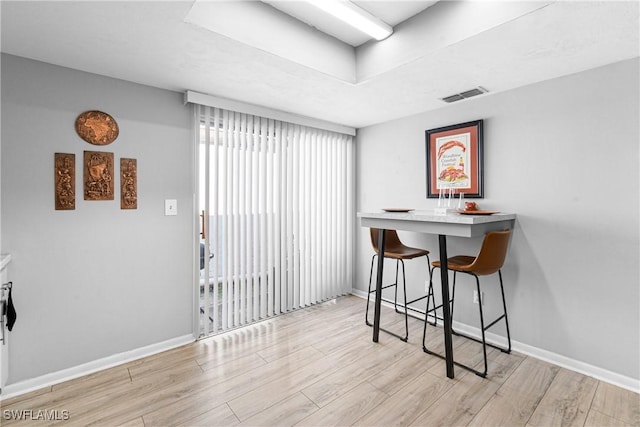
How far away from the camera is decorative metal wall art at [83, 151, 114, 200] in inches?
90.6

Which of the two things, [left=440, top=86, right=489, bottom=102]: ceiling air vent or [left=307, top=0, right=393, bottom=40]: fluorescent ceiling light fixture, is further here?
[left=440, top=86, right=489, bottom=102]: ceiling air vent

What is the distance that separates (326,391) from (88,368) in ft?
5.92

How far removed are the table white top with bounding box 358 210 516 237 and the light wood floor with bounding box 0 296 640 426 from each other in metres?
1.07

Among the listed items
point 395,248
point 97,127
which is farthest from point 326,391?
point 97,127

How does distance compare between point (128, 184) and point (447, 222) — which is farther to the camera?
point (128, 184)

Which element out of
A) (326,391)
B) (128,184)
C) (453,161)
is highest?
(453,161)

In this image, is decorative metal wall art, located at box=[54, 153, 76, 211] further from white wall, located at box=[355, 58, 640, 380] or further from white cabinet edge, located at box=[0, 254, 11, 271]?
white wall, located at box=[355, 58, 640, 380]

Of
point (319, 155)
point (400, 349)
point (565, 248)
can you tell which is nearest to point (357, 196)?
point (319, 155)

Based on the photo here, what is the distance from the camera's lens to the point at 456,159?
301 cm

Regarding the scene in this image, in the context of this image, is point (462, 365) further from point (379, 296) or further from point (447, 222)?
point (447, 222)

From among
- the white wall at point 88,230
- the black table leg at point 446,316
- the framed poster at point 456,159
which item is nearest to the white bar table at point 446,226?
the black table leg at point 446,316

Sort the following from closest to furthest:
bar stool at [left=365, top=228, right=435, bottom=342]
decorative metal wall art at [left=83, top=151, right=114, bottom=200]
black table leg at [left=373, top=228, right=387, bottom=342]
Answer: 1. decorative metal wall art at [left=83, top=151, right=114, bottom=200]
2. black table leg at [left=373, top=228, right=387, bottom=342]
3. bar stool at [left=365, top=228, right=435, bottom=342]

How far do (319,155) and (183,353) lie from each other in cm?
253

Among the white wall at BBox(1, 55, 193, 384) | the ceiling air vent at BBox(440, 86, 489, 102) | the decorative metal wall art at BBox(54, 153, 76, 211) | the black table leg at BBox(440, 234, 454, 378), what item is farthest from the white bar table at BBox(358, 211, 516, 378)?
the decorative metal wall art at BBox(54, 153, 76, 211)
